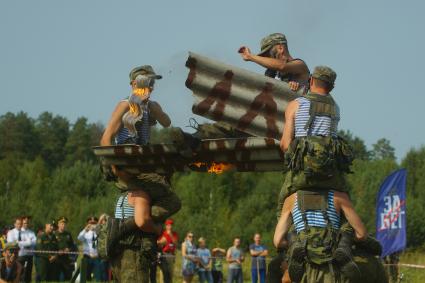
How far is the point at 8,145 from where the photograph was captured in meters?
159

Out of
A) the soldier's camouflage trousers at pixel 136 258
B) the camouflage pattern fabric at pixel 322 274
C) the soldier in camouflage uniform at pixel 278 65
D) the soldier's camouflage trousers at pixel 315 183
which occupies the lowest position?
the camouflage pattern fabric at pixel 322 274

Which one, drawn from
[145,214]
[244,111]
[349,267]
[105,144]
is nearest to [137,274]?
[145,214]

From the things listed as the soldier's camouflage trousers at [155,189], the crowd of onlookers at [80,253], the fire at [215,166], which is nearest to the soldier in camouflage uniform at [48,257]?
the crowd of onlookers at [80,253]

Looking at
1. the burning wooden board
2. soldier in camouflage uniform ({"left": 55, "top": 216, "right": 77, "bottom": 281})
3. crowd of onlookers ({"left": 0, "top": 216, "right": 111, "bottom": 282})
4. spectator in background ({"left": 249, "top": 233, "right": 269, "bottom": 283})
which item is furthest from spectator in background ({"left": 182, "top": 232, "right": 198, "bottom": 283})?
the burning wooden board

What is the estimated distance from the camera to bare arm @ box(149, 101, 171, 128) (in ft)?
42.0

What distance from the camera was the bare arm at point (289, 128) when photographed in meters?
10.3

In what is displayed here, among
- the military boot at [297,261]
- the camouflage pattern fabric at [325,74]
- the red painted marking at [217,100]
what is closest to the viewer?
the military boot at [297,261]

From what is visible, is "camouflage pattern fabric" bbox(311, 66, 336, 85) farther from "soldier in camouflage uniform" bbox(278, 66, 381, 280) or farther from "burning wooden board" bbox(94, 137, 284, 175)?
"burning wooden board" bbox(94, 137, 284, 175)

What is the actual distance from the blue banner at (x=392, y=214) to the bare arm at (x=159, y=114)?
12.2 metres

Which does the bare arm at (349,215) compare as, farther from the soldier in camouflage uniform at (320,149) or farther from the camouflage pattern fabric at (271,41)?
the camouflage pattern fabric at (271,41)

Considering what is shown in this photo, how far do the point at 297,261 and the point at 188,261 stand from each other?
15.9 meters

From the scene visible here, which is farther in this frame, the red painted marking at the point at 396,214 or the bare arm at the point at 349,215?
the red painted marking at the point at 396,214

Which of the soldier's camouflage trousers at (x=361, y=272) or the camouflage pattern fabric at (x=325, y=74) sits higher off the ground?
the camouflage pattern fabric at (x=325, y=74)

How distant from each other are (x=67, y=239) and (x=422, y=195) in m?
61.5
